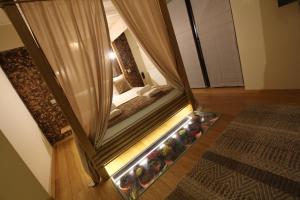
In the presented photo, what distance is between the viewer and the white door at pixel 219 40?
295 centimetres

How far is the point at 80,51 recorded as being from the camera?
181 centimetres

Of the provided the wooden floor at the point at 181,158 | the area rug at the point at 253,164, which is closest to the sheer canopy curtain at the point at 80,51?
the wooden floor at the point at 181,158

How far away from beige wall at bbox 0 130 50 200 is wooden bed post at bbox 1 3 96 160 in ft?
2.05

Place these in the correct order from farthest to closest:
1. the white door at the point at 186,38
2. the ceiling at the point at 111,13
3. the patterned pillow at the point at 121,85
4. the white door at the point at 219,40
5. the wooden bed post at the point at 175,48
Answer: the patterned pillow at the point at 121,85
the white door at the point at 186,38
the white door at the point at 219,40
the ceiling at the point at 111,13
the wooden bed post at the point at 175,48

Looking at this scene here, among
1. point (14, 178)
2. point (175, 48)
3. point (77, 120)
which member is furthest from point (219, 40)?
point (14, 178)

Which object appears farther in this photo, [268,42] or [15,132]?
[268,42]

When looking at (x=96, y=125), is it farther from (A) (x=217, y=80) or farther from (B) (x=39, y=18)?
(A) (x=217, y=80)

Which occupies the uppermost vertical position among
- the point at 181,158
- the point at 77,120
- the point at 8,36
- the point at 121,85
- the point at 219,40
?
the point at 8,36

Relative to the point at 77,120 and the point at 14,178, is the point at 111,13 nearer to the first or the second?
the point at 77,120

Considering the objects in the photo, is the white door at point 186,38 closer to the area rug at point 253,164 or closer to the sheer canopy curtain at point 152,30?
the sheer canopy curtain at point 152,30

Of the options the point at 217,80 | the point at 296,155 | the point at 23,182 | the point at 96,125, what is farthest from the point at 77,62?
the point at 217,80

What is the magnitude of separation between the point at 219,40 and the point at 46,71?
2.94 meters

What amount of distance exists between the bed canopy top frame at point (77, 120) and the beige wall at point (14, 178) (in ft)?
1.99

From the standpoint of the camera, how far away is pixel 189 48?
377 cm
